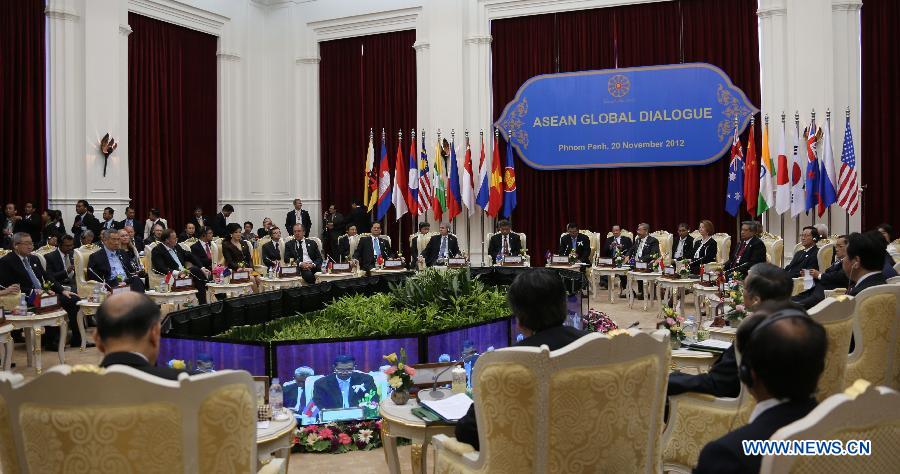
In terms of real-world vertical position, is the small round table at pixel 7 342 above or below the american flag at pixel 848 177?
below

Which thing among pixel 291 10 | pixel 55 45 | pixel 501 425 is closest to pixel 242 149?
pixel 291 10

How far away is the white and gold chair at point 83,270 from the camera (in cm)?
827

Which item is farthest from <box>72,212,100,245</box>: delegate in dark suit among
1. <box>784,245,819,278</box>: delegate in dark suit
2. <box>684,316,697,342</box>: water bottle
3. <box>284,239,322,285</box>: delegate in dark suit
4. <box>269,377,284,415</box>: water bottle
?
<box>784,245,819,278</box>: delegate in dark suit

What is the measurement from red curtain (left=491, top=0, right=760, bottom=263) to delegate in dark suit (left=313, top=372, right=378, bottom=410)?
870cm

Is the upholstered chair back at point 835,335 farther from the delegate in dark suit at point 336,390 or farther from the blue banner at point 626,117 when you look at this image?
the blue banner at point 626,117

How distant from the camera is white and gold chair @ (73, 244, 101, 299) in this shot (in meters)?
8.27

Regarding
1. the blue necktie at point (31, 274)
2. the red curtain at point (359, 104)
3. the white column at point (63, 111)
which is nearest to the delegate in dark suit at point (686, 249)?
the red curtain at point (359, 104)

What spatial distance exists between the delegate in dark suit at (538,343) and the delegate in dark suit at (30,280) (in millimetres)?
5838

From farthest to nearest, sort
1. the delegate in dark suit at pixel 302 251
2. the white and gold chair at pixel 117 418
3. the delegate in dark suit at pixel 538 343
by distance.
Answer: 1. the delegate in dark suit at pixel 302 251
2. the delegate in dark suit at pixel 538 343
3. the white and gold chair at pixel 117 418

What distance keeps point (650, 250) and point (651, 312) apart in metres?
1.14

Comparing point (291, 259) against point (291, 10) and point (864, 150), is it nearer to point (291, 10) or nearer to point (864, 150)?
point (291, 10)

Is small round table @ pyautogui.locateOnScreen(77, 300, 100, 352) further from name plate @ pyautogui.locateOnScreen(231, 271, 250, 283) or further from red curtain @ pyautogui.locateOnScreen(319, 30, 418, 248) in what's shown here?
red curtain @ pyautogui.locateOnScreen(319, 30, 418, 248)

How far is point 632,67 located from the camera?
40.9 feet

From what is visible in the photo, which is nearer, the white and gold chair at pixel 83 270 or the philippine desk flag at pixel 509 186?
the white and gold chair at pixel 83 270
